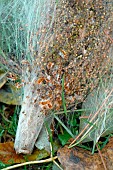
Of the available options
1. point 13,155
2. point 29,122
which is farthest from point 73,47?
point 13,155

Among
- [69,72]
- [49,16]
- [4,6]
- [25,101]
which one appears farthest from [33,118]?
[4,6]

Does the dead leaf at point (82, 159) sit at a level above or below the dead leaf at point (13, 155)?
below

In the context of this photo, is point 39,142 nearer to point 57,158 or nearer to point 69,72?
point 57,158

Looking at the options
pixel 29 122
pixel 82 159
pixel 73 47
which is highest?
pixel 73 47

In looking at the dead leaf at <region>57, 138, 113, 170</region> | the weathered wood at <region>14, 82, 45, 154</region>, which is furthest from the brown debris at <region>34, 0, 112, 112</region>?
the dead leaf at <region>57, 138, 113, 170</region>

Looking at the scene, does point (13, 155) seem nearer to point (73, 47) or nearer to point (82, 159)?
point (82, 159)

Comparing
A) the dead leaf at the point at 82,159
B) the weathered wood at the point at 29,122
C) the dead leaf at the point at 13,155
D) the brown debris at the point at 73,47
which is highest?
the brown debris at the point at 73,47

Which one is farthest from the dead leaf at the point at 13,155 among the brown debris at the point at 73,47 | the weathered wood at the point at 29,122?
the brown debris at the point at 73,47

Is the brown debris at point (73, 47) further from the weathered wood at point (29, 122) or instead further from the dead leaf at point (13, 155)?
the dead leaf at point (13, 155)
